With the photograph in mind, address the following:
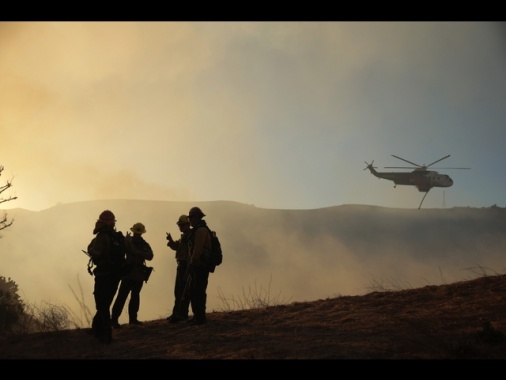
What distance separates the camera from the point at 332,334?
768 cm

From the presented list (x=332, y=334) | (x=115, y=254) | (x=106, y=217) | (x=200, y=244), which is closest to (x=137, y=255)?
(x=200, y=244)

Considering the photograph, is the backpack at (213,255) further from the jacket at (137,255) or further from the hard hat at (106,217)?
the hard hat at (106,217)

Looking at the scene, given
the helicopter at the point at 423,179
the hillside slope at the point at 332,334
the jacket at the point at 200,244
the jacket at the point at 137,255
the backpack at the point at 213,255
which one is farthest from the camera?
the helicopter at the point at 423,179

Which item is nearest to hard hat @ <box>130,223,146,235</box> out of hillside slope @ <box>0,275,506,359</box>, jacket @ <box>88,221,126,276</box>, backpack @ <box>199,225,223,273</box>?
backpack @ <box>199,225,223,273</box>

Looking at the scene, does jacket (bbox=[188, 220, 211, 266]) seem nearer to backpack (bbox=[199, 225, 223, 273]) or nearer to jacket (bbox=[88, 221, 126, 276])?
backpack (bbox=[199, 225, 223, 273])

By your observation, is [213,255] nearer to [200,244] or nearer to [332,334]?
[200,244]

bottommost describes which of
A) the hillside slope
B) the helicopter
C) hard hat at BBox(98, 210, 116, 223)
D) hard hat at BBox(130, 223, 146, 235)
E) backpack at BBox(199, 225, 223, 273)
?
the hillside slope

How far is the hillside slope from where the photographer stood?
21.2ft

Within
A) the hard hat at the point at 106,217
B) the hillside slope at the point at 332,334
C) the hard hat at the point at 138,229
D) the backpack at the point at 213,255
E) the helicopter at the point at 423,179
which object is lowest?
the hillside slope at the point at 332,334

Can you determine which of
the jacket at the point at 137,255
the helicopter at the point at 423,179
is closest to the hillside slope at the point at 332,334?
the jacket at the point at 137,255

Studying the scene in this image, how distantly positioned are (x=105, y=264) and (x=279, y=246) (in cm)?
8450

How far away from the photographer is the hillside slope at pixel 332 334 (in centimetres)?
647

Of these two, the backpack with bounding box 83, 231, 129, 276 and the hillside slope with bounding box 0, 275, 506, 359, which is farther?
the backpack with bounding box 83, 231, 129, 276

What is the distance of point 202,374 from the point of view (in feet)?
16.6
